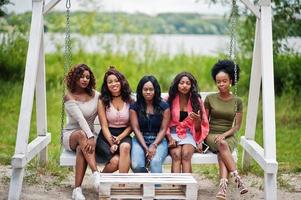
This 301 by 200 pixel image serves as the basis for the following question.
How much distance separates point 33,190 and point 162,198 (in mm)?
1707

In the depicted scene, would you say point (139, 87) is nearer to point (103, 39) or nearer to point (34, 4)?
point (34, 4)

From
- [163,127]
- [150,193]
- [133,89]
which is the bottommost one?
[150,193]

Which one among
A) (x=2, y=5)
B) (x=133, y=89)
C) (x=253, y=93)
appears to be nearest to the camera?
(x=253, y=93)

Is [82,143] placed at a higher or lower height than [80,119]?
lower

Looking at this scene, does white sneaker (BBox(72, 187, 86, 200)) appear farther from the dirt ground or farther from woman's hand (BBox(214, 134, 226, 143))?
woman's hand (BBox(214, 134, 226, 143))

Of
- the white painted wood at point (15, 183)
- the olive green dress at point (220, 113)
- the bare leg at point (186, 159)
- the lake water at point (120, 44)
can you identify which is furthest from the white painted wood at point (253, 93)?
the lake water at point (120, 44)

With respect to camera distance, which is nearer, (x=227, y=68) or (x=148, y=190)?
(x=148, y=190)

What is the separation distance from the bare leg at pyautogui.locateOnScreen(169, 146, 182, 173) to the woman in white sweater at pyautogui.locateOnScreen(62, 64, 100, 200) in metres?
0.66

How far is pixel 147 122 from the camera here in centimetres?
592

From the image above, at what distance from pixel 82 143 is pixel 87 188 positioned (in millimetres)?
976

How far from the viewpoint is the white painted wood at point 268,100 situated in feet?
18.0

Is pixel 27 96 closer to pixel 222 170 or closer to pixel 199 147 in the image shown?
pixel 199 147

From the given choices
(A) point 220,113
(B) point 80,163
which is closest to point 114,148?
(B) point 80,163

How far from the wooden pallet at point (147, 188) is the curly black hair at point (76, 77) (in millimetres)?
1070
